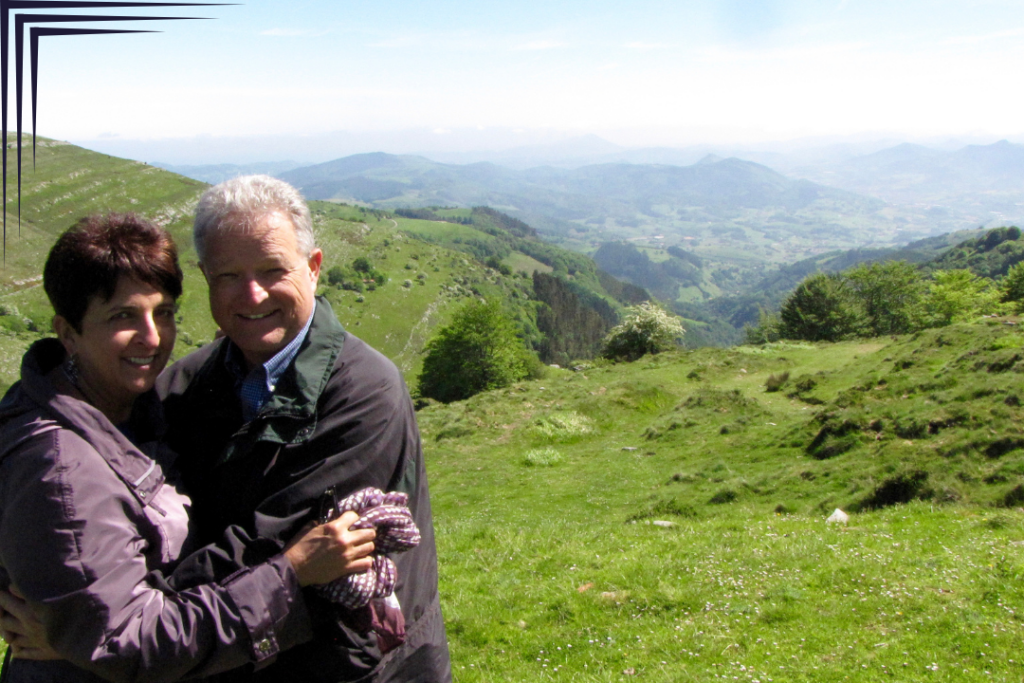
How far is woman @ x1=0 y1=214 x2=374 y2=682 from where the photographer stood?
2080 millimetres

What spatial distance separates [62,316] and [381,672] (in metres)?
2.10

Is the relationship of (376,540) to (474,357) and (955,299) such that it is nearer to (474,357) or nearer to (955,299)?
(474,357)

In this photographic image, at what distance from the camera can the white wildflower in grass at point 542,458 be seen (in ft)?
69.6

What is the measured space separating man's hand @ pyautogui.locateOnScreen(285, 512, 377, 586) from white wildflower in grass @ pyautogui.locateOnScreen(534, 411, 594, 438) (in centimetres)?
2227

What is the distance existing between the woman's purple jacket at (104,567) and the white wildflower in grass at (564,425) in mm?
22371

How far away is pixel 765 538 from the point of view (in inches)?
384

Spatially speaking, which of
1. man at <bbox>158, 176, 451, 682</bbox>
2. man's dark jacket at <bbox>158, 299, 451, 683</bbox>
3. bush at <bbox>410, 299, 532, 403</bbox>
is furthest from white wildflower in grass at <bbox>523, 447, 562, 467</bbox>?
bush at <bbox>410, 299, 532, 403</bbox>

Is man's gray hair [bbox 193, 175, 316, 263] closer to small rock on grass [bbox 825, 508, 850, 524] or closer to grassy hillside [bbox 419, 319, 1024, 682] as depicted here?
grassy hillside [bbox 419, 319, 1024, 682]

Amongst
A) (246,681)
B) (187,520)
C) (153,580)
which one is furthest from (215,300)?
(246,681)

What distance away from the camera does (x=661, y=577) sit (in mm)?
8273

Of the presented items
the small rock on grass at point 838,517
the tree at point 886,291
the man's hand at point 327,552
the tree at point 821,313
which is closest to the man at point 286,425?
the man's hand at point 327,552

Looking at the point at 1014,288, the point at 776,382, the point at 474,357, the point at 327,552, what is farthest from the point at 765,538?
the point at 1014,288

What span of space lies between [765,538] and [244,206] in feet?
31.3

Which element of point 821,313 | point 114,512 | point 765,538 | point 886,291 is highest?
→ point 114,512
